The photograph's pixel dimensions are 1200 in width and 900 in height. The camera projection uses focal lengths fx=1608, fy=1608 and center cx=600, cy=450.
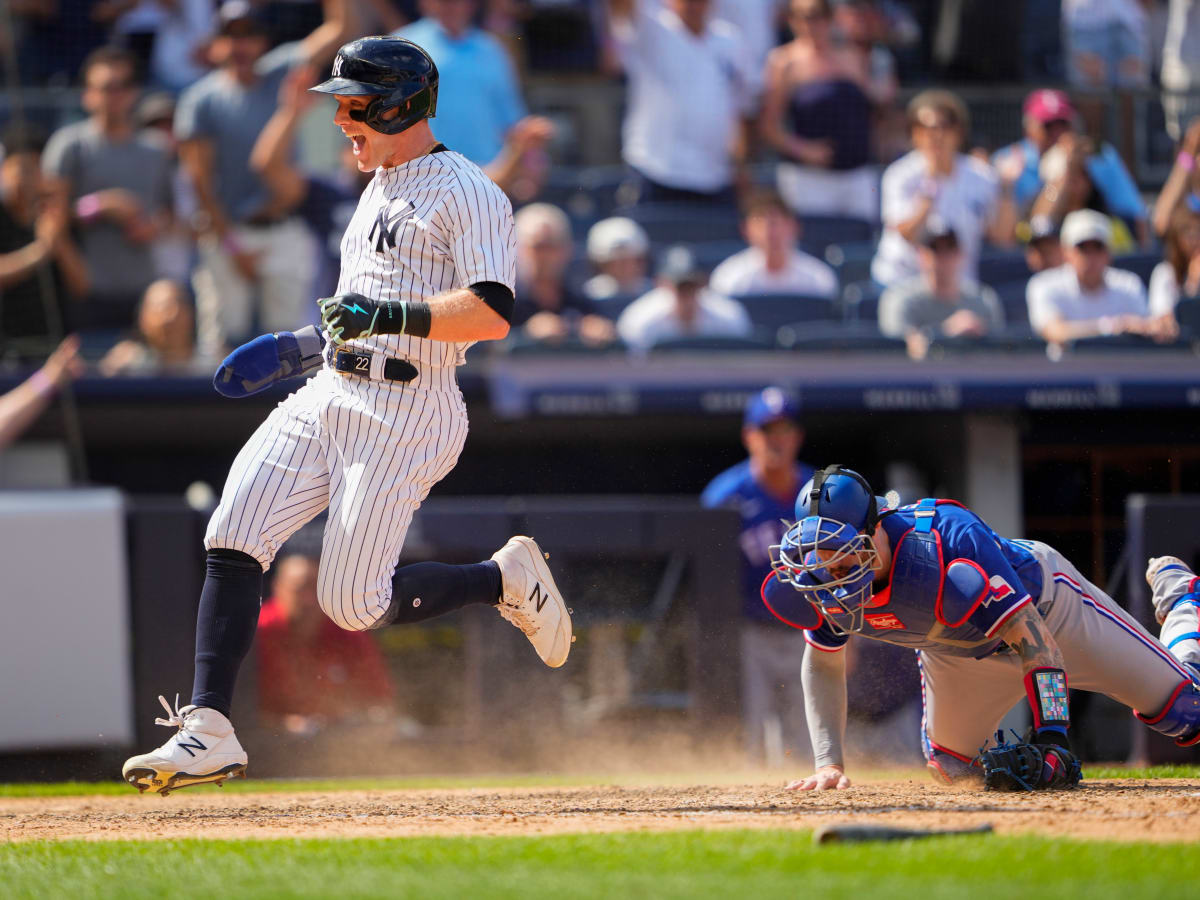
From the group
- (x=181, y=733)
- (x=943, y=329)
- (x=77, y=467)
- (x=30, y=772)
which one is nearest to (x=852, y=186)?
(x=943, y=329)

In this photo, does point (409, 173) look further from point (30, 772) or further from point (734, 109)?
point (734, 109)

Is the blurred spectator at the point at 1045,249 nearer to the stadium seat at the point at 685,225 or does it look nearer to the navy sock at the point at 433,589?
the stadium seat at the point at 685,225

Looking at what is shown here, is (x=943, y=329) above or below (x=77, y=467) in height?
above

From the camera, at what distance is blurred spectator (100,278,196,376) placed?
759 centimetres

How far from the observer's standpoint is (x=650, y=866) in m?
3.29

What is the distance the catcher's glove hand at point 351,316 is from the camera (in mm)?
3863

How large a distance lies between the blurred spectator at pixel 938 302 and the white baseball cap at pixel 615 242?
1332 mm

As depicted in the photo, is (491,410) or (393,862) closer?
(393,862)

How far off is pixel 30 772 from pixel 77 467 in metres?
1.75

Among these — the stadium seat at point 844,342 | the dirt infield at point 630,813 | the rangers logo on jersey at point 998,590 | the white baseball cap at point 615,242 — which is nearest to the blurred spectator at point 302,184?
the white baseball cap at point 615,242

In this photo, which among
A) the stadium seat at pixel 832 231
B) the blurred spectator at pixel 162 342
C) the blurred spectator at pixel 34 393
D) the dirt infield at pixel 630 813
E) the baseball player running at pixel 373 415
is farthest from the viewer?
the stadium seat at pixel 832 231

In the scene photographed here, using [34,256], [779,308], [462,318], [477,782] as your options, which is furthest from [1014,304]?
[462,318]

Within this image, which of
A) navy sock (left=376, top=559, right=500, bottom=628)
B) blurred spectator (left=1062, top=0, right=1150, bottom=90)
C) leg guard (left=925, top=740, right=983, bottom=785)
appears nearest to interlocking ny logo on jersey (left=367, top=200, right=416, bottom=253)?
navy sock (left=376, top=559, right=500, bottom=628)

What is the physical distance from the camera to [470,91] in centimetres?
842
